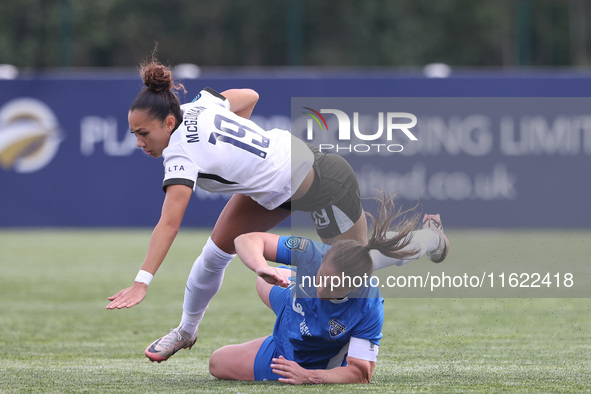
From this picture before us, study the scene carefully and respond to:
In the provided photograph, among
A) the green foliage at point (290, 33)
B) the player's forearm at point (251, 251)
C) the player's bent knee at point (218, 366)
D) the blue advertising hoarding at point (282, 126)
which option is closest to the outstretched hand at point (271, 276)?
the player's forearm at point (251, 251)

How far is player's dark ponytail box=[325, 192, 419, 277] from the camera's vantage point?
4.58 meters

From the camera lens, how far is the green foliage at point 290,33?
21.6m

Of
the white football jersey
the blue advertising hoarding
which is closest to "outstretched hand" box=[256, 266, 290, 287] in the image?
the white football jersey

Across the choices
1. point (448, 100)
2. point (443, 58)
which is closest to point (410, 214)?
point (448, 100)

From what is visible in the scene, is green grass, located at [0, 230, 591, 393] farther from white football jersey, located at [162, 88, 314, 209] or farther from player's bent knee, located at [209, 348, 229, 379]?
white football jersey, located at [162, 88, 314, 209]

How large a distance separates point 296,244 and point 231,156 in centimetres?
57

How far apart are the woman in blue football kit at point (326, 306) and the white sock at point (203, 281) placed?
0.52 metres

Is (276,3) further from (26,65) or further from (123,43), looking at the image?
(26,65)

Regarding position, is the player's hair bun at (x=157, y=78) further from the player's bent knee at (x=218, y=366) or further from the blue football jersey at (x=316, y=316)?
the player's bent knee at (x=218, y=366)

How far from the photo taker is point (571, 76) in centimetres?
1417

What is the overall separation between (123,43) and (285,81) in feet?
36.3

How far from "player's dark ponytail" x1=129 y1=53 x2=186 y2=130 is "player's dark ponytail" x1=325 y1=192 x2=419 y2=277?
107 cm

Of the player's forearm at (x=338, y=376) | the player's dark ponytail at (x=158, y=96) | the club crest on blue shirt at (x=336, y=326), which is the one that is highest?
the player's dark ponytail at (x=158, y=96)

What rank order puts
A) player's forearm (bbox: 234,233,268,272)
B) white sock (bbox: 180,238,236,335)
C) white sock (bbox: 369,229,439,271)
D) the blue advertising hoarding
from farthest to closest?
the blue advertising hoarding → white sock (bbox: 180,238,236,335) → white sock (bbox: 369,229,439,271) → player's forearm (bbox: 234,233,268,272)
